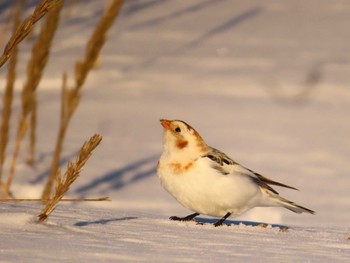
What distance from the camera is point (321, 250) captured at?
10.5 feet

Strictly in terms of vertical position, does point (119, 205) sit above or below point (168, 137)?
below

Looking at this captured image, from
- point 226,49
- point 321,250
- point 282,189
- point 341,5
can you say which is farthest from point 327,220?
point 341,5

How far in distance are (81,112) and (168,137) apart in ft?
11.4

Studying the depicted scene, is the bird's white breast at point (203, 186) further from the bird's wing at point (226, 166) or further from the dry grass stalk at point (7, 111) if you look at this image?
the dry grass stalk at point (7, 111)

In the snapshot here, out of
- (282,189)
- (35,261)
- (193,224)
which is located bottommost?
(282,189)

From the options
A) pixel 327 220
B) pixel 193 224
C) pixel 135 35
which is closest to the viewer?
pixel 193 224

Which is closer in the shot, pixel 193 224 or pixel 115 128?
pixel 193 224

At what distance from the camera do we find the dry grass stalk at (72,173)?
308 centimetres

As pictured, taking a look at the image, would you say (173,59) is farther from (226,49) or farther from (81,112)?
(81,112)

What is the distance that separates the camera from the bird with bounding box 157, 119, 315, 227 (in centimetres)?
385

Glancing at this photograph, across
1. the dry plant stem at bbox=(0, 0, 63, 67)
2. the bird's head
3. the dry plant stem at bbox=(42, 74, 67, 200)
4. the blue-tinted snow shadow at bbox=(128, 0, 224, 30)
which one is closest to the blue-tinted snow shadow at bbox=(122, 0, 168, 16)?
the blue-tinted snow shadow at bbox=(128, 0, 224, 30)

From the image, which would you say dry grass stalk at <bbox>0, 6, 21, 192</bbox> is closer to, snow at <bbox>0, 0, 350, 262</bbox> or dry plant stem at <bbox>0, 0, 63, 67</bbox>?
snow at <bbox>0, 0, 350, 262</bbox>

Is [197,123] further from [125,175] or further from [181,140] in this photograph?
[181,140]

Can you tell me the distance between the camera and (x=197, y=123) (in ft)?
24.1
